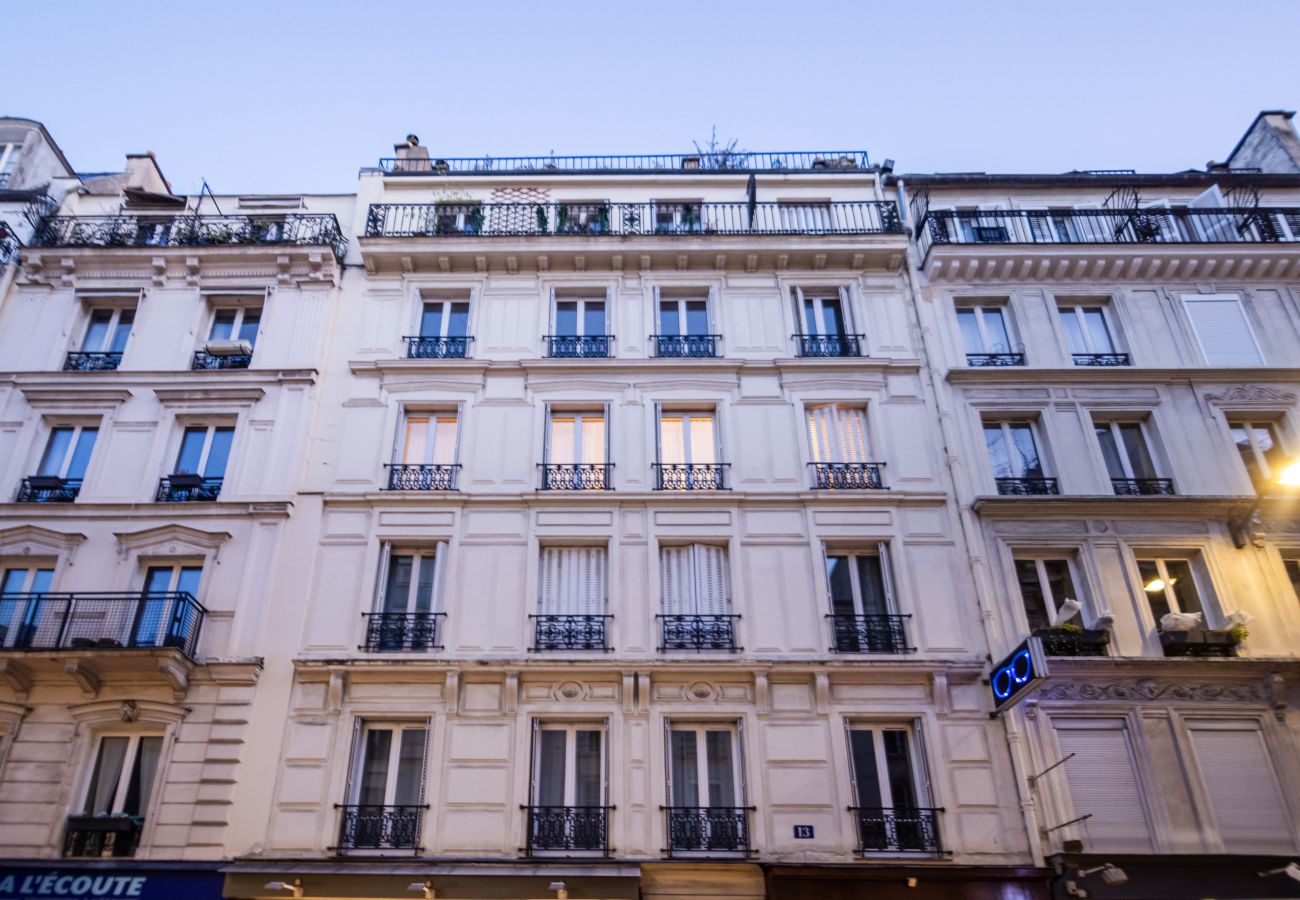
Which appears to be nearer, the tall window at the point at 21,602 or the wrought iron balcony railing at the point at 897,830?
the wrought iron balcony railing at the point at 897,830

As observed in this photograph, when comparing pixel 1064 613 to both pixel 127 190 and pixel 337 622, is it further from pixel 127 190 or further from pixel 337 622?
pixel 127 190

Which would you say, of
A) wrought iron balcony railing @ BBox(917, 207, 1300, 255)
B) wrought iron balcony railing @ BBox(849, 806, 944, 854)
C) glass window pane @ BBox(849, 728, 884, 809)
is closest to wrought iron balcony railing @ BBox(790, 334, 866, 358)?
wrought iron balcony railing @ BBox(917, 207, 1300, 255)

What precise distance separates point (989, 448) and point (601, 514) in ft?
21.7

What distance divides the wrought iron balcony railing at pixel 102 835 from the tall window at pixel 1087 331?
16.4 m

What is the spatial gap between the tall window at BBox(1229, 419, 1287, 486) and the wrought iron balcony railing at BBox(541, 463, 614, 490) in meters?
10.5

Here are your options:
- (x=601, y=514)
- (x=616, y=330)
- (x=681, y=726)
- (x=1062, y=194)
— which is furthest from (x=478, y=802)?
(x=1062, y=194)

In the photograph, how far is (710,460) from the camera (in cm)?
1510

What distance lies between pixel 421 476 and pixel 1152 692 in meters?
11.5

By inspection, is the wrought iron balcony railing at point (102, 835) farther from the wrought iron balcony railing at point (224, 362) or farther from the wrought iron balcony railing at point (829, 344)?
the wrought iron balcony railing at point (829, 344)

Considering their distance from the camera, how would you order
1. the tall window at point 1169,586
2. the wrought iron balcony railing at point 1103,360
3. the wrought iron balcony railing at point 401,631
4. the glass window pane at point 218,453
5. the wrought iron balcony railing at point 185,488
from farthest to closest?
the wrought iron balcony railing at point 1103,360
the glass window pane at point 218,453
the wrought iron balcony railing at point 185,488
the tall window at point 1169,586
the wrought iron balcony railing at point 401,631

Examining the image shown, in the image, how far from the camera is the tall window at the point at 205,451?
1489 cm

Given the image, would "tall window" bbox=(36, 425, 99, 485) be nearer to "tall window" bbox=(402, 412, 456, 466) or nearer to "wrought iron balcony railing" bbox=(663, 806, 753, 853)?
"tall window" bbox=(402, 412, 456, 466)

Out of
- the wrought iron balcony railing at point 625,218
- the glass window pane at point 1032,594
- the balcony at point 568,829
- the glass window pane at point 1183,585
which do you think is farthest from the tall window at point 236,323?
the glass window pane at point 1183,585

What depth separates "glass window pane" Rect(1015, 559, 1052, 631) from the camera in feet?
44.9
